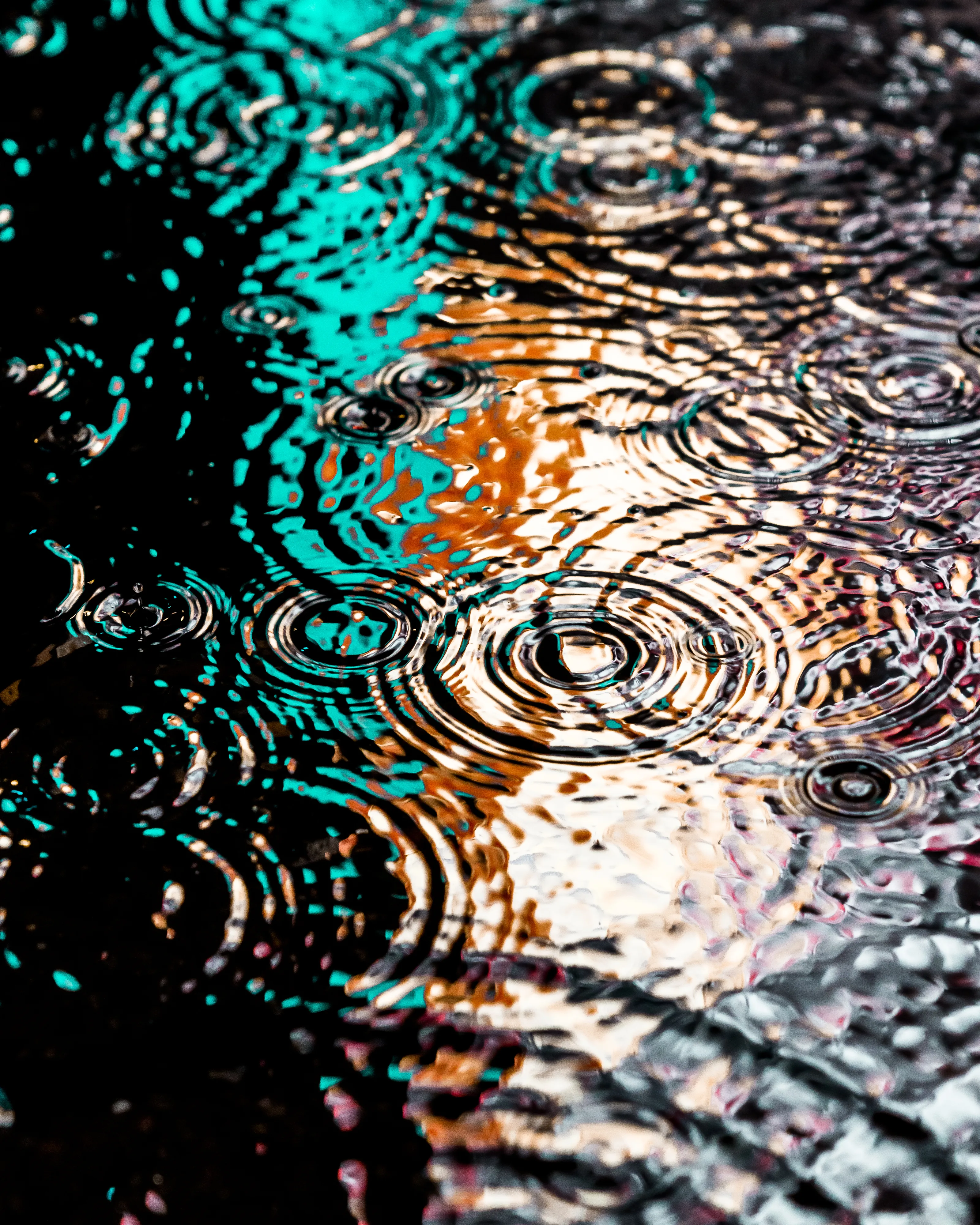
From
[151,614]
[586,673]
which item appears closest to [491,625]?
[586,673]

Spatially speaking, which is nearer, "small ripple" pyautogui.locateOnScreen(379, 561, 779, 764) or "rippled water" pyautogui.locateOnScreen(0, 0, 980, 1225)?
"rippled water" pyautogui.locateOnScreen(0, 0, 980, 1225)

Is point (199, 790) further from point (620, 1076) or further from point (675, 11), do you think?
point (675, 11)

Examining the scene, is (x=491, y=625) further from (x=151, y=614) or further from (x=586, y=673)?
(x=151, y=614)

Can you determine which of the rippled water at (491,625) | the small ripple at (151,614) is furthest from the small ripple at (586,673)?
the small ripple at (151,614)

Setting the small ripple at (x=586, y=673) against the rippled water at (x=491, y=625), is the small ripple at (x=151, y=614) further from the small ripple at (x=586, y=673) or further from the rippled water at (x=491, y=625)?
the small ripple at (x=586, y=673)

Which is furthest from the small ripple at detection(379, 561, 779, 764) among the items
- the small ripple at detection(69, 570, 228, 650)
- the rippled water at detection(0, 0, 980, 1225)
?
the small ripple at detection(69, 570, 228, 650)

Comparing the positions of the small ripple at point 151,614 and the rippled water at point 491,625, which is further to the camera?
the small ripple at point 151,614

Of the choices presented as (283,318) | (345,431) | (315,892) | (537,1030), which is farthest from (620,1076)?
(283,318)

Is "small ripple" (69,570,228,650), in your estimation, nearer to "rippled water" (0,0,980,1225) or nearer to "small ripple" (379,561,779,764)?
"rippled water" (0,0,980,1225)
